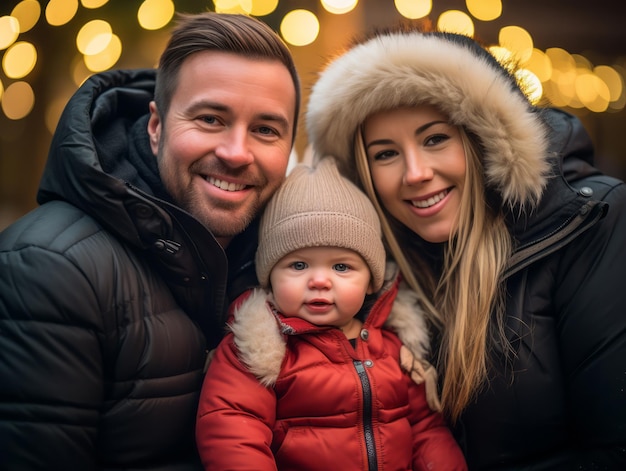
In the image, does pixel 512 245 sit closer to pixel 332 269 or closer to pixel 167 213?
pixel 332 269

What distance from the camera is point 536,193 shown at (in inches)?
81.7

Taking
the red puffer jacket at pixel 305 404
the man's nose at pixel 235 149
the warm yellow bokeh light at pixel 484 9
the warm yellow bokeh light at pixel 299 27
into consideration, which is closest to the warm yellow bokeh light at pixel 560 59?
the warm yellow bokeh light at pixel 484 9

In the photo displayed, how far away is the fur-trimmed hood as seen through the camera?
74.7 inches

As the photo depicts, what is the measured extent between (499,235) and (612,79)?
440 cm

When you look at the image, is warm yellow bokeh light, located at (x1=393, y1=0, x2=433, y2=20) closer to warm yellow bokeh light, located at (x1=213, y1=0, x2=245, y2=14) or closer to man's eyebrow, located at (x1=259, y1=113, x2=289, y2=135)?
warm yellow bokeh light, located at (x1=213, y1=0, x2=245, y2=14)

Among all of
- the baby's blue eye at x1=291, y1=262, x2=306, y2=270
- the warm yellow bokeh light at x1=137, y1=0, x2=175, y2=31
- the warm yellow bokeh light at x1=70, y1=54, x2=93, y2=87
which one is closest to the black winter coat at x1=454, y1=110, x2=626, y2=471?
the baby's blue eye at x1=291, y1=262, x2=306, y2=270

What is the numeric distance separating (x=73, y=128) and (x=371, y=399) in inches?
54.8

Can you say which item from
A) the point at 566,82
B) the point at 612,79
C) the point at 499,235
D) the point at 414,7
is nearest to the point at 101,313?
the point at 499,235

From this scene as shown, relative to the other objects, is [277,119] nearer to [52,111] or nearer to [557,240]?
[557,240]

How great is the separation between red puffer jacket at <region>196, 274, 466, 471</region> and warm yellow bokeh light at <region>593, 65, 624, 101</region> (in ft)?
15.7

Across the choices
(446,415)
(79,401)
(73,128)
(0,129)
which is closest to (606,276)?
(446,415)

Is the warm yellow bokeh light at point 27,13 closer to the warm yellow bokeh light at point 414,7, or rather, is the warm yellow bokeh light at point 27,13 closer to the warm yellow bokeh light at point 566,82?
the warm yellow bokeh light at point 414,7

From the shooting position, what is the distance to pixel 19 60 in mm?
4324

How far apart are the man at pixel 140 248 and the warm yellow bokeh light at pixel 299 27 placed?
89.3 inches
